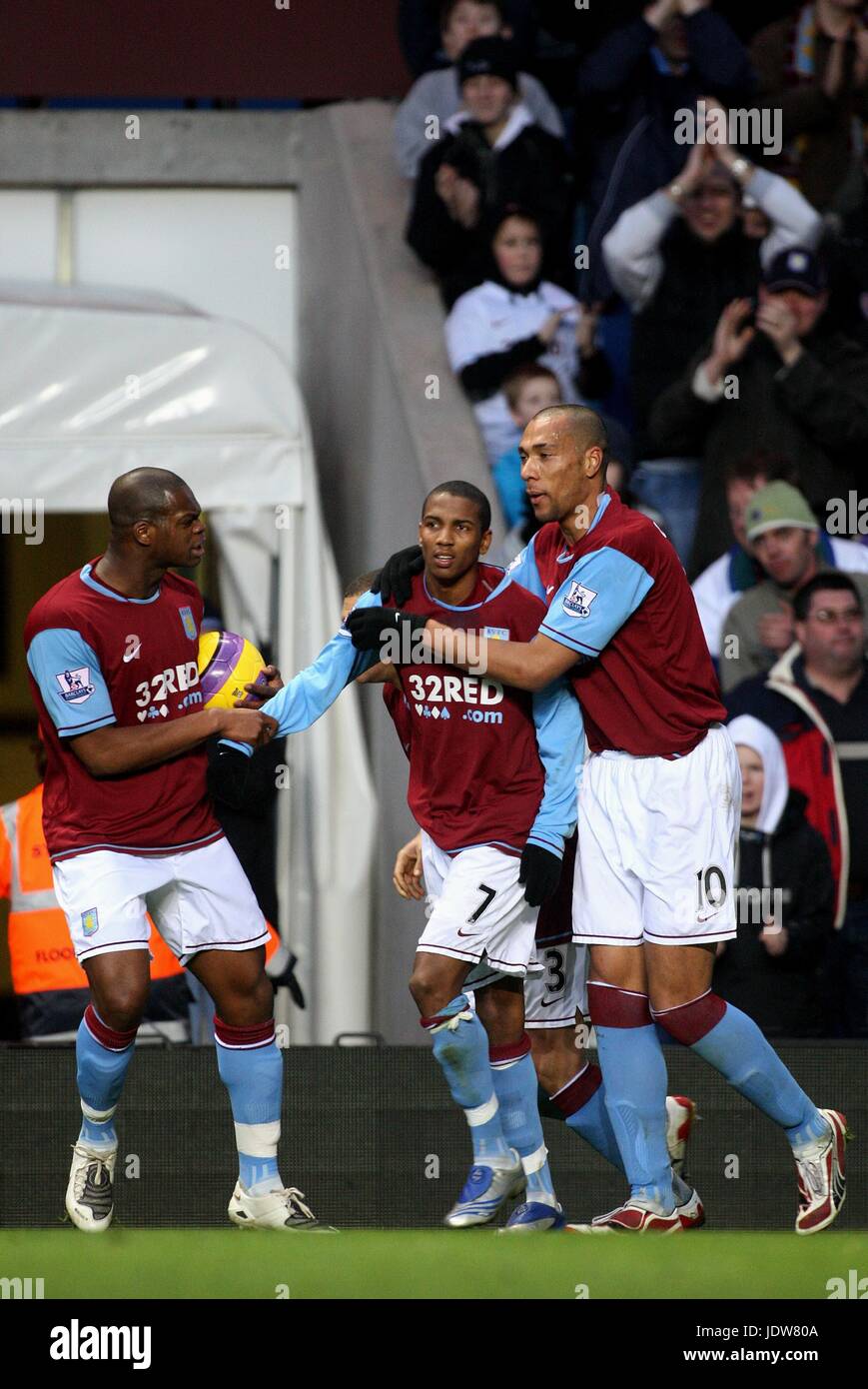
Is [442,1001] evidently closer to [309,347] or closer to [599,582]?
[599,582]

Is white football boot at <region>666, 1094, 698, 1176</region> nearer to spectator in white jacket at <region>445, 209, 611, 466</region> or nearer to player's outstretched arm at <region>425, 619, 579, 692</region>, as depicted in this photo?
player's outstretched arm at <region>425, 619, 579, 692</region>

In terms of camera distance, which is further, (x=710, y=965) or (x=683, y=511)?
(x=683, y=511)

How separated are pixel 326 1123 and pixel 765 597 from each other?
2600mm

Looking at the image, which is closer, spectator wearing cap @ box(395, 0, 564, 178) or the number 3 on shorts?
the number 3 on shorts

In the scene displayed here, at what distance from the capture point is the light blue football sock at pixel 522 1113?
16.0 ft

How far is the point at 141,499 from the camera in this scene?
4785mm

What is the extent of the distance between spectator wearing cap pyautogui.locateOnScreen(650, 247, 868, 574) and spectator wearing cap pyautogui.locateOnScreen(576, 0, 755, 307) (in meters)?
0.69

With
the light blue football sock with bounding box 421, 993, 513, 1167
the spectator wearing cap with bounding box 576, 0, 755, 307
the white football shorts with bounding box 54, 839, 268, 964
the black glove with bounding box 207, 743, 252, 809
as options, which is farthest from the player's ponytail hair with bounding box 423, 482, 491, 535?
the spectator wearing cap with bounding box 576, 0, 755, 307

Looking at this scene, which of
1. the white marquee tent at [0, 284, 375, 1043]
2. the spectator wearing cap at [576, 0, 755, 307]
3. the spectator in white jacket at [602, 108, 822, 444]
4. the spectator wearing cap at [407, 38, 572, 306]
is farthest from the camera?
the spectator wearing cap at [407, 38, 572, 306]

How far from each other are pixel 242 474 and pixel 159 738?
3.20 m

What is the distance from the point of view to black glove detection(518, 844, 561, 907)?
15.5ft
